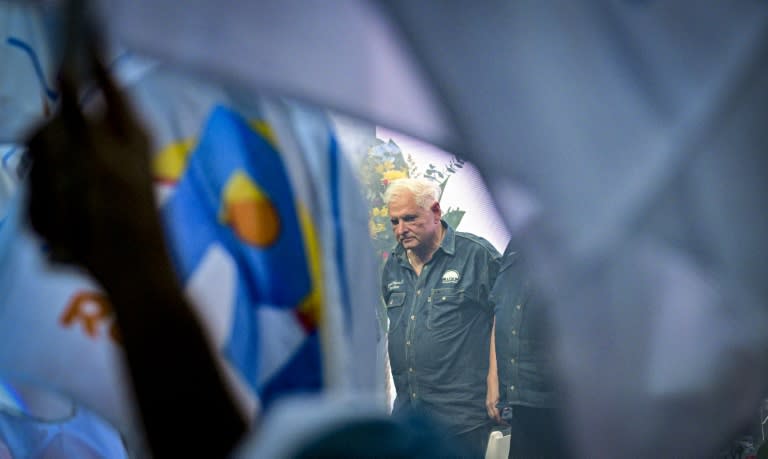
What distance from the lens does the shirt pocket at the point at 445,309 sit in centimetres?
236

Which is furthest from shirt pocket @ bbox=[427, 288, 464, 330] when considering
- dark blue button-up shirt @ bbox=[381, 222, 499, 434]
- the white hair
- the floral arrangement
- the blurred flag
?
the blurred flag

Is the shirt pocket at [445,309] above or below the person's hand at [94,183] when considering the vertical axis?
below

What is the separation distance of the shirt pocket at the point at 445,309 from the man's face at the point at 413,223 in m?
0.14

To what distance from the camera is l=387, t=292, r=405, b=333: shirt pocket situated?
243 centimetres

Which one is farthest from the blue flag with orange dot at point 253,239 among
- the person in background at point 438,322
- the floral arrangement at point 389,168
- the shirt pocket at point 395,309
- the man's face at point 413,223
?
the shirt pocket at point 395,309

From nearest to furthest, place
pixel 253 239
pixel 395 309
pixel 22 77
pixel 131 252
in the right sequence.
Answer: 1. pixel 131 252
2. pixel 253 239
3. pixel 22 77
4. pixel 395 309

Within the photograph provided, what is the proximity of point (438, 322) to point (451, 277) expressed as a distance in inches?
5.0

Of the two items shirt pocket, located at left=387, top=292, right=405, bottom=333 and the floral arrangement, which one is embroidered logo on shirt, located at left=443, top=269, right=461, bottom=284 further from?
the floral arrangement

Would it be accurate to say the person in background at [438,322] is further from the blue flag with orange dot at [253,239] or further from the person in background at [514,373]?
the blue flag with orange dot at [253,239]

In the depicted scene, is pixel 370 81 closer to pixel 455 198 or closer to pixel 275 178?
pixel 275 178

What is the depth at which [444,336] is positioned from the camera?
236 centimetres

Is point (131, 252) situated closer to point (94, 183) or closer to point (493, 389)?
point (94, 183)

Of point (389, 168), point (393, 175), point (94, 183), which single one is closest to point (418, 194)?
point (393, 175)

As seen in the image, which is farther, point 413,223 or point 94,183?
point 413,223
